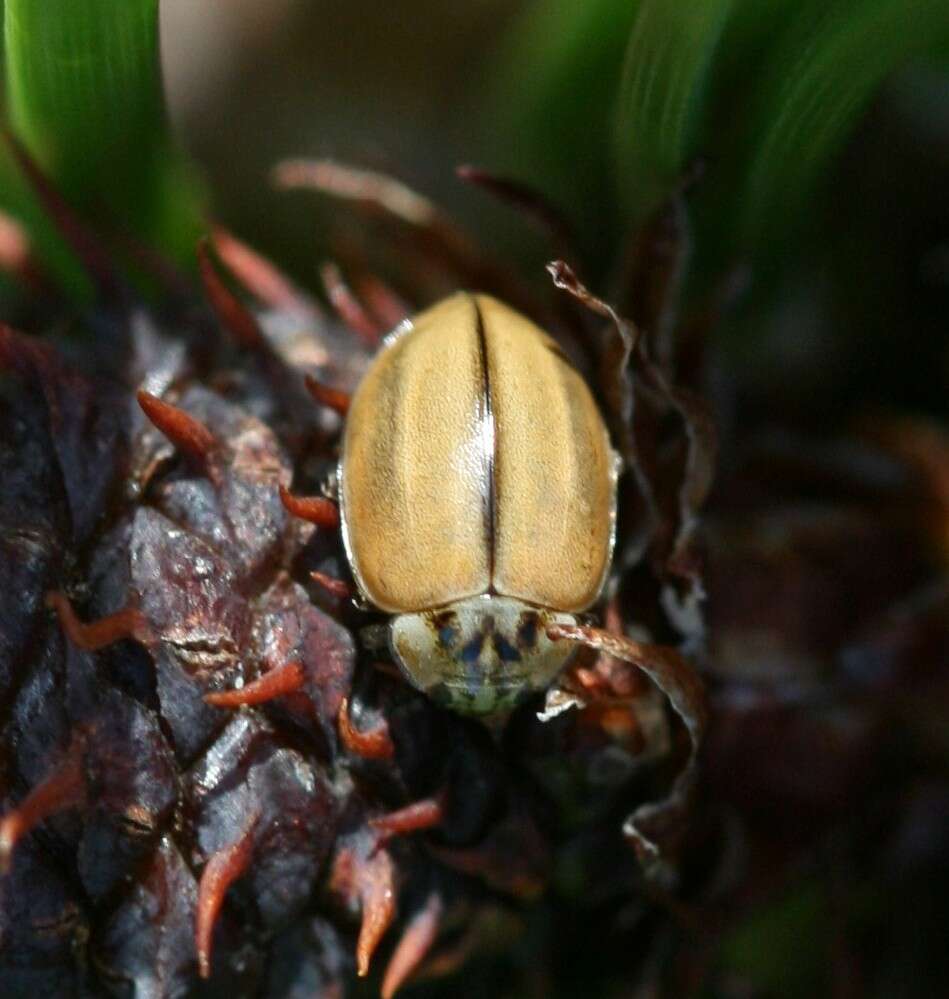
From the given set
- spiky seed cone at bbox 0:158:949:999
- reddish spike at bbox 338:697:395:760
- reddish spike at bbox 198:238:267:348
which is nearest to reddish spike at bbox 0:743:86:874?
spiky seed cone at bbox 0:158:949:999

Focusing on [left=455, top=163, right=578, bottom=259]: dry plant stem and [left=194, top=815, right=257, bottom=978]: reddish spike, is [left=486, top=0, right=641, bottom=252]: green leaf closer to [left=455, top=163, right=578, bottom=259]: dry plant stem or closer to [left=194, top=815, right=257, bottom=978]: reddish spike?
[left=455, top=163, right=578, bottom=259]: dry plant stem

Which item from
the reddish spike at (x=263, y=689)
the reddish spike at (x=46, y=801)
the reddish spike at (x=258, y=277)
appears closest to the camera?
the reddish spike at (x=46, y=801)

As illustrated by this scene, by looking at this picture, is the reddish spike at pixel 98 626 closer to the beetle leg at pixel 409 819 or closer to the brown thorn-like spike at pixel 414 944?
the beetle leg at pixel 409 819

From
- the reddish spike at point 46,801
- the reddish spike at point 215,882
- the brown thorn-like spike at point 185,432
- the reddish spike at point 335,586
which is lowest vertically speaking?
the reddish spike at point 215,882

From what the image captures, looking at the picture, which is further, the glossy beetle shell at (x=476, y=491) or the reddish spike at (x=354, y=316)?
the reddish spike at (x=354, y=316)

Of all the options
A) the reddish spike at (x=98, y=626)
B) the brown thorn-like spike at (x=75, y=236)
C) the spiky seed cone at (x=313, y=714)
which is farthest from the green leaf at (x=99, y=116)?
the reddish spike at (x=98, y=626)

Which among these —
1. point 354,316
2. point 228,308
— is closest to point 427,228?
point 354,316

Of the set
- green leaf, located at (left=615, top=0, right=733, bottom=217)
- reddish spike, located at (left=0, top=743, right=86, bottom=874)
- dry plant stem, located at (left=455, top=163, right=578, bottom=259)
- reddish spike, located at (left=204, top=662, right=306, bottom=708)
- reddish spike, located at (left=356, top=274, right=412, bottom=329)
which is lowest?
reddish spike, located at (left=0, top=743, right=86, bottom=874)
